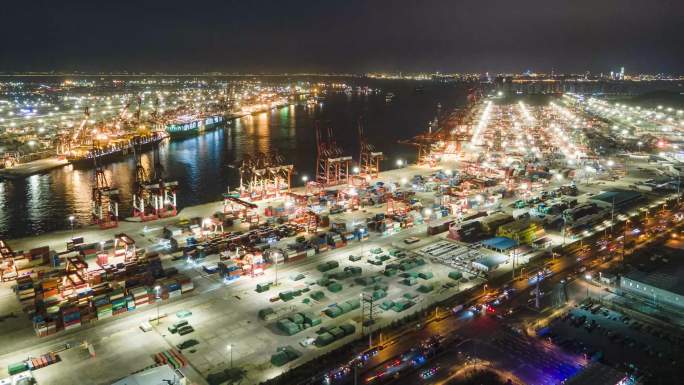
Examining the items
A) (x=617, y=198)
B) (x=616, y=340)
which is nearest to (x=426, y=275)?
(x=616, y=340)

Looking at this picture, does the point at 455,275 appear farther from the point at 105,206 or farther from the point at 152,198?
the point at 105,206

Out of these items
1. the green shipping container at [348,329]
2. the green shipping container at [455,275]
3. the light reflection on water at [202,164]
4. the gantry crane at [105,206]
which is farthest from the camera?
the light reflection on water at [202,164]

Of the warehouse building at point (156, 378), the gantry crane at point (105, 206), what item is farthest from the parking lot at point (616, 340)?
the gantry crane at point (105, 206)

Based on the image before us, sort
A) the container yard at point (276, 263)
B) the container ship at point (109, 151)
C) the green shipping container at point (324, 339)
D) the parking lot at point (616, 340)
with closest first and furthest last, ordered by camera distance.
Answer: the parking lot at point (616, 340), the green shipping container at point (324, 339), the container yard at point (276, 263), the container ship at point (109, 151)

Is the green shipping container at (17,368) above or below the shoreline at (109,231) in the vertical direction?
below

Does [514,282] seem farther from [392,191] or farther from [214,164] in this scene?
[214,164]

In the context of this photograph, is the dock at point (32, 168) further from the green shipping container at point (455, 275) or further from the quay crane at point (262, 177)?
the green shipping container at point (455, 275)

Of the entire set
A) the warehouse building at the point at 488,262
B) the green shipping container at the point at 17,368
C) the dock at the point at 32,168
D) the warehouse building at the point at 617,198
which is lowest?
the green shipping container at the point at 17,368

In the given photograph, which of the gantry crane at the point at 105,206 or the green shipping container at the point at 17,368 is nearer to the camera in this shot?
the green shipping container at the point at 17,368
